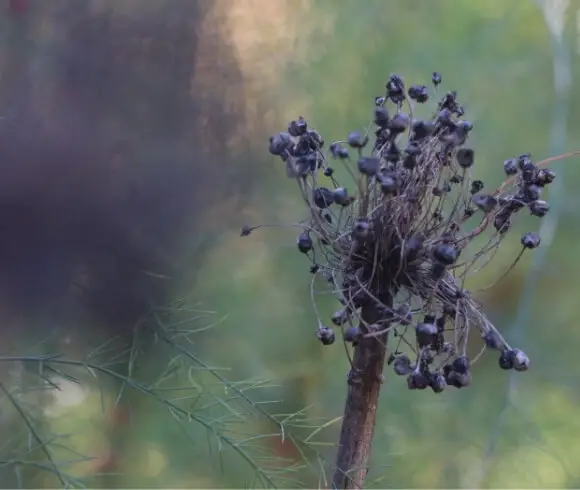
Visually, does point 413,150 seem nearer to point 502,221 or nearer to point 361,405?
point 502,221

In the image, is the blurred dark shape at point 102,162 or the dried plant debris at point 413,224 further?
the blurred dark shape at point 102,162

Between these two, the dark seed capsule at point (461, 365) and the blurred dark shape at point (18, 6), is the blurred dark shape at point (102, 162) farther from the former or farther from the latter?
the dark seed capsule at point (461, 365)

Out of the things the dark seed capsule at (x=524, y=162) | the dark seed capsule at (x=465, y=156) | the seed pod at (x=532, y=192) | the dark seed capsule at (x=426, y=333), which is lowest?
the dark seed capsule at (x=426, y=333)

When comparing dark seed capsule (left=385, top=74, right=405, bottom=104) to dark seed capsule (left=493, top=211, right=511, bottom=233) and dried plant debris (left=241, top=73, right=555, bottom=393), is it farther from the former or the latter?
dark seed capsule (left=493, top=211, right=511, bottom=233)

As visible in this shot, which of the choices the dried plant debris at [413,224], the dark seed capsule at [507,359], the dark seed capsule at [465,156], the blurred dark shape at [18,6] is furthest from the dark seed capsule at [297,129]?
the blurred dark shape at [18,6]

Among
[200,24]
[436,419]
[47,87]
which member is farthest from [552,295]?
[47,87]

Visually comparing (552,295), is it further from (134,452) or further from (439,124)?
(134,452)

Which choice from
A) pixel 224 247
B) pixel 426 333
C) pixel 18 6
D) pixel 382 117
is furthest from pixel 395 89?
pixel 18 6
